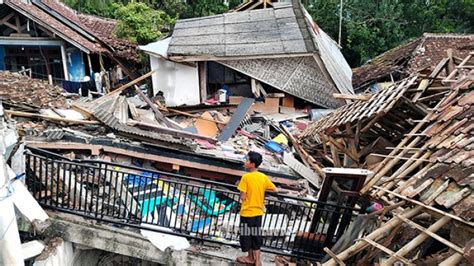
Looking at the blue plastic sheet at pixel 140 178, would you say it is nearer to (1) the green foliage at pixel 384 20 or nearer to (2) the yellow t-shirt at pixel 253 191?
(2) the yellow t-shirt at pixel 253 191

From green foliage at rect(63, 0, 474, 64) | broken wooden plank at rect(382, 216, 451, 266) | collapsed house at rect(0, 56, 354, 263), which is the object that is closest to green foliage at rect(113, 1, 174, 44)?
green foliage at rect(63, 0, 474, 64)

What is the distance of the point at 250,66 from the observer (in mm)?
13594

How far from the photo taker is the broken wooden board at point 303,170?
923 centimetres

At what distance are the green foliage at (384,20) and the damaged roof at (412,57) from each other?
310cm

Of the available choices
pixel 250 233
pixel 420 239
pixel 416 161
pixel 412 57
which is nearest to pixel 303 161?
pixel 416 161

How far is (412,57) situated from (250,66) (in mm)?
7785

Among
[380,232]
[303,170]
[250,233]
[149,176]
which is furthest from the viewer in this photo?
[303,170]

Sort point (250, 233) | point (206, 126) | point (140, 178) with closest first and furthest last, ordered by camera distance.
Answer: point (250, 233)
point (140, 178)
point (206, 126)

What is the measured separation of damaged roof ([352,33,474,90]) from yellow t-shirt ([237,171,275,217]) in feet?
40.8

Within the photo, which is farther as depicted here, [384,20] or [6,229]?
[384,20]

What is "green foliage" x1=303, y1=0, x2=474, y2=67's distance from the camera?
22.5 meters

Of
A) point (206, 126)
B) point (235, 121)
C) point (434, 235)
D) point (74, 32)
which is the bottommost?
point (206, 126)

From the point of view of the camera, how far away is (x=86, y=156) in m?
8.04

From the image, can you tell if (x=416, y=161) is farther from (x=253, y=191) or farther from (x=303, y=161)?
(x=303, y=161)
